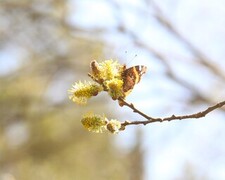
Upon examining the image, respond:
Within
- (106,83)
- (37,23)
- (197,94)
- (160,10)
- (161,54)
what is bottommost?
(106,83)

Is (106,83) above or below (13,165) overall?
below

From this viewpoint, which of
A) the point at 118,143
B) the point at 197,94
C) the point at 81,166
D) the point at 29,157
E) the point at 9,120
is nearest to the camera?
the point at 197,94

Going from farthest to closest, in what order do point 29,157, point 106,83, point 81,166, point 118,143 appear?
point 118,143
point 81,166
point 29,157
point 106,83

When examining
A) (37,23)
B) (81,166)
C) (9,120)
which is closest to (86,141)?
(81,166)

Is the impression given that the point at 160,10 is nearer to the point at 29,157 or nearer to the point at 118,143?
the point at 29,157

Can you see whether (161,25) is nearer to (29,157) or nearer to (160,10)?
(160,10)

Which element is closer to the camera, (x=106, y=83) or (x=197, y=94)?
(x=106, y=83)
